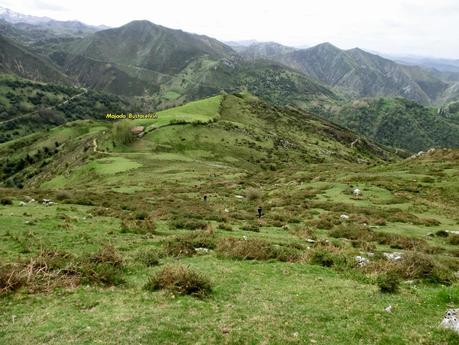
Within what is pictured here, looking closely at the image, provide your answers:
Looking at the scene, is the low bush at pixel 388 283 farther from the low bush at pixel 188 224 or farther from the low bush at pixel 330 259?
the low bush at pixel 188 224

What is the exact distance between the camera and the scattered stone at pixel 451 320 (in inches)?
543

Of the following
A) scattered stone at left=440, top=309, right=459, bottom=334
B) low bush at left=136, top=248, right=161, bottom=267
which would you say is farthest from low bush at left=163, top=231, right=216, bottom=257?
scattered stone at left=440, top=309, right=459, bottom=334

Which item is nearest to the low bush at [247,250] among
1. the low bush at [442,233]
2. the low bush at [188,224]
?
the low bush at [188,224]

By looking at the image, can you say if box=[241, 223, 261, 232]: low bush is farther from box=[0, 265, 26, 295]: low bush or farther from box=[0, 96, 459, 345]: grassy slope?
box=[0, 265, 26, 295]: low bush

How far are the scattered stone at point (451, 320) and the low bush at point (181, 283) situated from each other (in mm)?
8959

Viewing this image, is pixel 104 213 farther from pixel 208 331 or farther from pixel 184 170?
pixel 184 170

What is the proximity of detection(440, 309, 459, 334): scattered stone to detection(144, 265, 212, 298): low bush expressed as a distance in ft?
29.4

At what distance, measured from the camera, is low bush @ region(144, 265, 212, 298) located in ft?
56.7

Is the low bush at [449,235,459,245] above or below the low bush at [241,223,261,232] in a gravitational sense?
above

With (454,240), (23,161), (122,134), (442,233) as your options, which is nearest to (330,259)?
(454,240)

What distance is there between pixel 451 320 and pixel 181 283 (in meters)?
10.3

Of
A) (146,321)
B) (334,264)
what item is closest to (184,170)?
(334,264)

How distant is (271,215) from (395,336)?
2774 centimetres

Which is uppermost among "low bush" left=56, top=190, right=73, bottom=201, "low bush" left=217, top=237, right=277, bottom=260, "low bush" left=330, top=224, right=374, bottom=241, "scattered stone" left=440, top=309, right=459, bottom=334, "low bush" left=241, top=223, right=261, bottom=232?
"scattered stone" left=440, top=309, right=459, bottom=334
